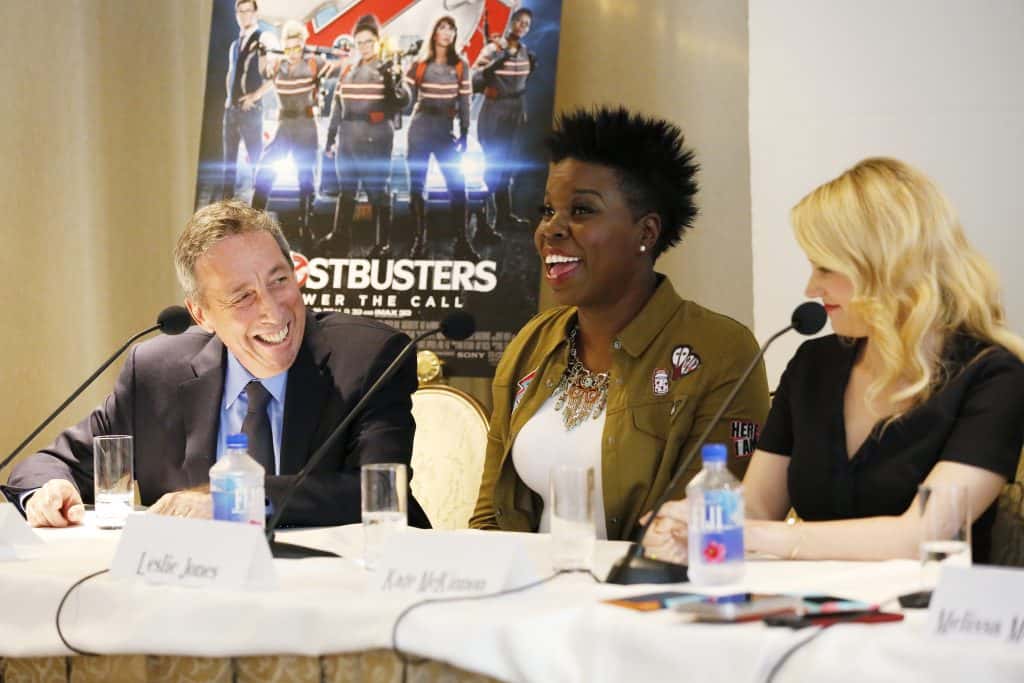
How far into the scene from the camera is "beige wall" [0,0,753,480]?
4062 millimetres

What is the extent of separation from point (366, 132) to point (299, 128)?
0.22 meters

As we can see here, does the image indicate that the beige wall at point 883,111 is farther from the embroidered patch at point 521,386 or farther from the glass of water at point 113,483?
the glass of water at point 113,483

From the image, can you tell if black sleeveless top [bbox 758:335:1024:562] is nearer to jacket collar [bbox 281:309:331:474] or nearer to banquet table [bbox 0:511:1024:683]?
banquet table [bbox 0:511:1024:683]

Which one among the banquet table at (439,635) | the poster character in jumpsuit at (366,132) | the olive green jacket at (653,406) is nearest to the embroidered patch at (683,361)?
the olive green jacket at (653,406)

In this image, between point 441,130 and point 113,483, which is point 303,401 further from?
point 441,130

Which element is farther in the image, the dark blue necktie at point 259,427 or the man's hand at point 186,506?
the dark blue necktie at point 259,427

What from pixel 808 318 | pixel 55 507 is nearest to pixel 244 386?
pixel 55 507

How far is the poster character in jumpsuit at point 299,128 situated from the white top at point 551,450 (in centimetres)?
144

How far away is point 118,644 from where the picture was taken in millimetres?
1839

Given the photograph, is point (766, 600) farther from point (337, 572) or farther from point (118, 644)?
point (118, 644)

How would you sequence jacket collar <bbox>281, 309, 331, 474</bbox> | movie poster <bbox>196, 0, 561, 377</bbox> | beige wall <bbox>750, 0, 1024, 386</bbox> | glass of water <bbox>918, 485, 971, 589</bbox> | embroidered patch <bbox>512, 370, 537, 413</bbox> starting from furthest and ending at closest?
movie poster <bbox>196, 0, 561, 377</bbox> → beige wall <bbox>750, 0, 1024, 386</bbox> → embroidered patch <bbox>512, 370, 537, 413</bbox> → jacket collar <bbox>281, 309, 331, 474</bbox> → glass of water <bbox>918, 485, 971, 589</bbox>

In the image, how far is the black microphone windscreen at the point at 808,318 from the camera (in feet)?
6.70

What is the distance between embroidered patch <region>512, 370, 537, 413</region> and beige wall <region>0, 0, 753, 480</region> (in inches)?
46.1

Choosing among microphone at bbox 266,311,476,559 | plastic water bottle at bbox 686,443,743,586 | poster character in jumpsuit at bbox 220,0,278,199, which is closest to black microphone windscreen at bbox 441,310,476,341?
microphone at bbox 266,311,476,559
